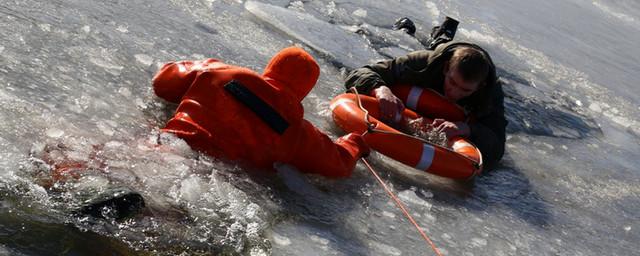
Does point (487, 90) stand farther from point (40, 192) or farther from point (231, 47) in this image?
point (40, 192)

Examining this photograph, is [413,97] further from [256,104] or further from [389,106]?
[256,104]

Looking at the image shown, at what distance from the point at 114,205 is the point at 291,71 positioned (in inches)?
49.2

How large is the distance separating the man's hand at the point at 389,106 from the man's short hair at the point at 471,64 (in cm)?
45

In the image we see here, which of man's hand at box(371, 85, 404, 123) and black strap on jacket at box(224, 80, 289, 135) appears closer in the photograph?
black strap on jacket at box(224, 80, 289, 135)

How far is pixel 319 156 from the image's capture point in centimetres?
371

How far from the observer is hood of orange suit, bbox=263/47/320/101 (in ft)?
12.0

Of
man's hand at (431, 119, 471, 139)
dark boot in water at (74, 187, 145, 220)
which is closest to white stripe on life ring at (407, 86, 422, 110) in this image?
man's hand at (431, 119, 471, 139)

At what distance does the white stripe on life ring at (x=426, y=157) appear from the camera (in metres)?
4.36

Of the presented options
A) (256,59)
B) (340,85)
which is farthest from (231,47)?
(340,85)

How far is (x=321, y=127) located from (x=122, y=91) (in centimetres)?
129

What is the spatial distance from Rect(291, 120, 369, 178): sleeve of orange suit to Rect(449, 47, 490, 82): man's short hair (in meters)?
1.22

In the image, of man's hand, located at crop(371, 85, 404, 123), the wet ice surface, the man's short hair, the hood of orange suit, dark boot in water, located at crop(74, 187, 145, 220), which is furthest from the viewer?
man's hand, located at crop(371, 85, 404, 123)

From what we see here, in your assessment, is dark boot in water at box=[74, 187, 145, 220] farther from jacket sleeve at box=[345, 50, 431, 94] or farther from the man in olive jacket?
jacket sleeve at box=[345, 50, 431, 94]

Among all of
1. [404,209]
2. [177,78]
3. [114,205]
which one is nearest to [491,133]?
[404,209]
